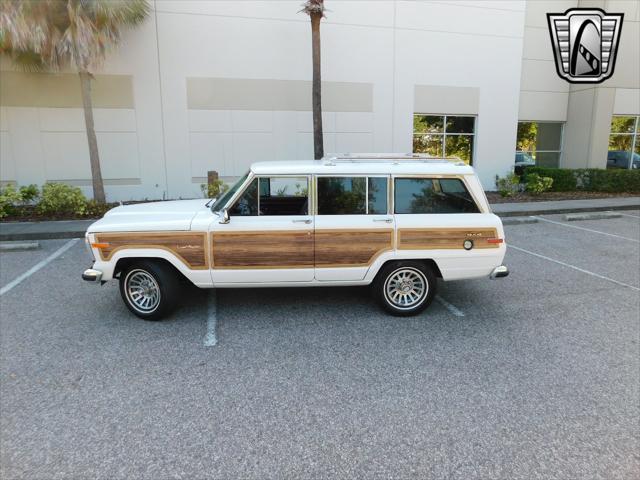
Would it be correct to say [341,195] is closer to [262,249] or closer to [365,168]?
[365,168]

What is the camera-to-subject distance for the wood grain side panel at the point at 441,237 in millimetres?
4777

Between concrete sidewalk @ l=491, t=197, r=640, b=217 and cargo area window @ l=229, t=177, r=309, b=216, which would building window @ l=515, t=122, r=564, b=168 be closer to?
concrete sidewalk @ l=491, t=197, r=640, b=217

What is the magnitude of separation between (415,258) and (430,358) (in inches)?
48.2

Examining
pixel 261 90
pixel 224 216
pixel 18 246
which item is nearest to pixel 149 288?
pixel 224 216

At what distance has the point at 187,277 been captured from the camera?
4.73 metres

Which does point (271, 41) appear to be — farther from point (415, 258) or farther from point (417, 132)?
point (415, 258)

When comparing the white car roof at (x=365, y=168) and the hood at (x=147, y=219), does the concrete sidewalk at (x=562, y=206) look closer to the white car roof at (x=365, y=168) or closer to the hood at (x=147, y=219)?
the white car roof at (x=365, y=168)

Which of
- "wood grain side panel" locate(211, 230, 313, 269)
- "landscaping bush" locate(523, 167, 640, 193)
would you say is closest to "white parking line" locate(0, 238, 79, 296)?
"wood grain side panel" locate(211, 230, 313, 269)

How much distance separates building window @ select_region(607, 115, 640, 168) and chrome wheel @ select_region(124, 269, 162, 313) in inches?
752

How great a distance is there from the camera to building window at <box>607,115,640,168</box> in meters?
17.1

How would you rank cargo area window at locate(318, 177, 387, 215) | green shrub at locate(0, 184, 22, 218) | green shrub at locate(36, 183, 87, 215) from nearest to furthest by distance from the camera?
1. cargo area window at locate(318, 177, 387, 215)
2. green shrub at locate(0, 184, 22, 218)
3. green shrub at locate(36, 183, 87, 215)

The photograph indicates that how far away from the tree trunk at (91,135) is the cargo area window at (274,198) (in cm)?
869

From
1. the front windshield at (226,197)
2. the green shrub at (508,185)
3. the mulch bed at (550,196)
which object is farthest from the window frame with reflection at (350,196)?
the green shrub at (508,185)

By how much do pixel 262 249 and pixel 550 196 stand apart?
13.7m
